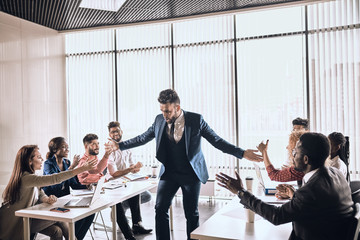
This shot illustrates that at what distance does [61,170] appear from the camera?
3992mm

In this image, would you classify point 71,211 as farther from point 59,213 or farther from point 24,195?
point 24,195

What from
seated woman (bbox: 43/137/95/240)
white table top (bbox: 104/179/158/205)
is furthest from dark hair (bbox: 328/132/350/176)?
seated woman (bbox: 43/137/95/240)

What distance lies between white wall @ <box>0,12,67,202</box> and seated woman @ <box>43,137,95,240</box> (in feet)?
8.61

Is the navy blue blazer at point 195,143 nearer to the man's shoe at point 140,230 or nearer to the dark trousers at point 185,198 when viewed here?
Answer: the dark trousers at point 185,198

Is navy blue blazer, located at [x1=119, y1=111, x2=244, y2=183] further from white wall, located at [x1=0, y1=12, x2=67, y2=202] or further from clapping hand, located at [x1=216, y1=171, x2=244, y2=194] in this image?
white wall, located at [x1=0, y1=12, x2=67, y2=202]

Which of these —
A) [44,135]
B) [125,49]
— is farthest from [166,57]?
[44,135]

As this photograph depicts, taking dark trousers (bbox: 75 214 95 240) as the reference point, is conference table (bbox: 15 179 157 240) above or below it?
above

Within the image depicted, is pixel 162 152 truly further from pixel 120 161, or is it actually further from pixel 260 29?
pixel 260 29

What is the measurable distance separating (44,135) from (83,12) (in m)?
2.68

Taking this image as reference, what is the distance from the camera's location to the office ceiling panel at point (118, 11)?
18.5 ft

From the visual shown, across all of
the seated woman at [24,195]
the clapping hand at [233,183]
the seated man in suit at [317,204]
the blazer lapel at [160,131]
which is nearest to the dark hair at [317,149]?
the seated man in suit at [317,204]

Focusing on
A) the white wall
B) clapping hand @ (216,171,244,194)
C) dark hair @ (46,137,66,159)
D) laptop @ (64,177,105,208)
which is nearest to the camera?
clapping hand @ (216,171,244,194)

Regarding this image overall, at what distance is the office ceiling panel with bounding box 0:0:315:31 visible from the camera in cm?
565

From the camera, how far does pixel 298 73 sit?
598 cm
